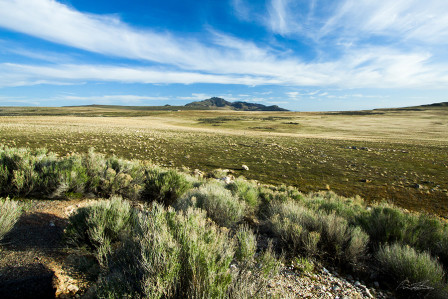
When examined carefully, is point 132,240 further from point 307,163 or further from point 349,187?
point 307,163

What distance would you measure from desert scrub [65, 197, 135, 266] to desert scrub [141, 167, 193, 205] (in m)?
2.87

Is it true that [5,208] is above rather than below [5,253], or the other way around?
above

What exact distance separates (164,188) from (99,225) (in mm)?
3390

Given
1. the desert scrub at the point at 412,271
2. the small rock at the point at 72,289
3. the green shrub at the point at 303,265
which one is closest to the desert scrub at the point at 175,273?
the small rock at the point at 72,289

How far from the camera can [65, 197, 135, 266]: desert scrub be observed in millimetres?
3340

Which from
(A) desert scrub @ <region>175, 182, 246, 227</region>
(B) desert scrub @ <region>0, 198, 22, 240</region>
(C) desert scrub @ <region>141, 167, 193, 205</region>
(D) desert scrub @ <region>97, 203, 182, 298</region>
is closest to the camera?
(D) desert scrub @ <region>97, 203, 182, 298</region>

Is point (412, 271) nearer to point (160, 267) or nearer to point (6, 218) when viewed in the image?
point (160, 267)

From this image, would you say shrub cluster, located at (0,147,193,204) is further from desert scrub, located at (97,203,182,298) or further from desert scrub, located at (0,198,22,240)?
desert scrub, located at (97,203,182,298)

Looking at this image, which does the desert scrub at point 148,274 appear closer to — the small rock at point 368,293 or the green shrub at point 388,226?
the small rock at point 368,293

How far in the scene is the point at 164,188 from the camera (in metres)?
6.73

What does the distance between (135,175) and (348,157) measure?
23125mm

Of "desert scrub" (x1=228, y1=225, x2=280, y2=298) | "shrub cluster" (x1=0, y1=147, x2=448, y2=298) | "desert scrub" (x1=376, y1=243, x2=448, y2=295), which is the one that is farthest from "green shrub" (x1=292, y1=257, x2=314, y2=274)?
"desert scrub" (x1=376, y1=243, x2=448, y2=295)

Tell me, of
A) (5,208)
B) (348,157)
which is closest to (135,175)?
(5,208)

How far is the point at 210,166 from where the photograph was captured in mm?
17250
